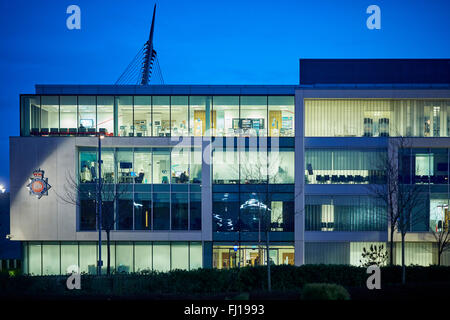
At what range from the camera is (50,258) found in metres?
23.4

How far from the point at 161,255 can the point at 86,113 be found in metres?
11.5

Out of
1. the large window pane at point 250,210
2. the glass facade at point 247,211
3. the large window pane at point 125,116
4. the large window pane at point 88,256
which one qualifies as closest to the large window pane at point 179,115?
the large window pane at point 125,116

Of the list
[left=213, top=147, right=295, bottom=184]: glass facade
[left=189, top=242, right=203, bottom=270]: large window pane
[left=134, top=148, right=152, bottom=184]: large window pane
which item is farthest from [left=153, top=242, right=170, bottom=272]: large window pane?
[left=213, top=147, right=295, bottom=184]: glass facade

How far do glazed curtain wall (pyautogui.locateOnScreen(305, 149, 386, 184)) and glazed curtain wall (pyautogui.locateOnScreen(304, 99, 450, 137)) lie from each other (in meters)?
1.40

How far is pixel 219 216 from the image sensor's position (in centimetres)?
2345

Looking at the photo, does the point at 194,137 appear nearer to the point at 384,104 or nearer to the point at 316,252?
the point at 316,252

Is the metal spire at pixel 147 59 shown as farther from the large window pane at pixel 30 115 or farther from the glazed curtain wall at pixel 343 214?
the glazed curtain wall at pixel 343 214

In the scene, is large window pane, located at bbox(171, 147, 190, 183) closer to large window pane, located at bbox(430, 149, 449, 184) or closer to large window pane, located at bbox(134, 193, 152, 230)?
large window pane, located at bbox(134, 193, 152, 230)

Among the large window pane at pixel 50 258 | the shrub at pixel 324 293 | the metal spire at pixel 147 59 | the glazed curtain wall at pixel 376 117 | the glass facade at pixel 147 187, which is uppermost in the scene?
the metal spire at pixel 147 59

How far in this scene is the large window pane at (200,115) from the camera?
24.0m

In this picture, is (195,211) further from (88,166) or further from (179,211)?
(88,166)

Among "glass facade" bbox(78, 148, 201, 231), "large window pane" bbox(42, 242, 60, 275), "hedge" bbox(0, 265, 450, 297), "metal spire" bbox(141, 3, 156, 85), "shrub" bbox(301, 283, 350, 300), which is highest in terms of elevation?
"metal spire" bbox(141, 3, 156, 85)

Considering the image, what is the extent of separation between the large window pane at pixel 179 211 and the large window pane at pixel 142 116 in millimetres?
4994

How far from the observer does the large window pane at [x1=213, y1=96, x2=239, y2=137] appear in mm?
23906
